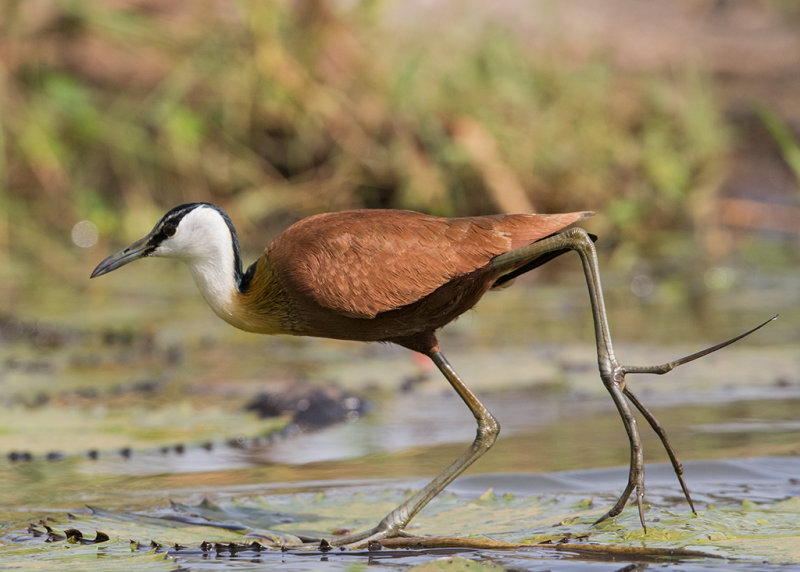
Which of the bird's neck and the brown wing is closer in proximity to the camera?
the brown wing

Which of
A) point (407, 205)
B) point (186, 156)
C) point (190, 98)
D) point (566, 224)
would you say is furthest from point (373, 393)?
point (190, 98)

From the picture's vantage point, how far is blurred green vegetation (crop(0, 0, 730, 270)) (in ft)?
33.7

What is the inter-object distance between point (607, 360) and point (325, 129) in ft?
23.5

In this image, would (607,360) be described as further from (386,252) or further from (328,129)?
(328,129)

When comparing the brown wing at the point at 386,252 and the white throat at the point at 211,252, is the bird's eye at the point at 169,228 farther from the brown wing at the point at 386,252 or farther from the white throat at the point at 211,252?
the brown wing at the point at 386,252

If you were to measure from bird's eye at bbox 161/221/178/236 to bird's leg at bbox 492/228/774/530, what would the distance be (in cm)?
98

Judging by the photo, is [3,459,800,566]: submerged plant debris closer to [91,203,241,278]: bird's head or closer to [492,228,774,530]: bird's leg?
[492,228,774,530]: bird's leg

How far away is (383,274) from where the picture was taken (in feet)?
12.2

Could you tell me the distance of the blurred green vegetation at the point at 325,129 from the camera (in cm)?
1026

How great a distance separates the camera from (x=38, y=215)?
10914mm

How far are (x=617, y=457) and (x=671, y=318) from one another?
3136mm

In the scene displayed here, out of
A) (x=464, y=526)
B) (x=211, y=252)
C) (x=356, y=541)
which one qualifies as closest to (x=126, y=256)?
(x=211, y=252)

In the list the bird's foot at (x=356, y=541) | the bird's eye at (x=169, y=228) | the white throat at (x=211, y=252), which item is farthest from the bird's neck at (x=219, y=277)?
the bird's foot at (x=356, y=541)

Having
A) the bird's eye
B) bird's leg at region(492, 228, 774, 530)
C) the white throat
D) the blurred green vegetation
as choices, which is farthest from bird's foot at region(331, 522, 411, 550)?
the blurred green vegetation
